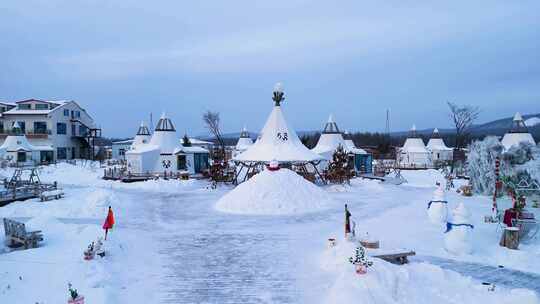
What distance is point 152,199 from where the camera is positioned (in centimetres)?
2120

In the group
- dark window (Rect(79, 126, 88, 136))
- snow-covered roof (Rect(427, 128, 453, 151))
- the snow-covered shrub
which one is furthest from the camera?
snow-covered roof (Rect(427, 128, 453, 151))

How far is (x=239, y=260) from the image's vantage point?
9969mm

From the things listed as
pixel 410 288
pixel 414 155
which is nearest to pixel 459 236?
pixel 410 288

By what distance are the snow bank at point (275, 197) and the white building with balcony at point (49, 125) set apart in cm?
3203

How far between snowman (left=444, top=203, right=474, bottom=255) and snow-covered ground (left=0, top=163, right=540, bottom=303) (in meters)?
0.21

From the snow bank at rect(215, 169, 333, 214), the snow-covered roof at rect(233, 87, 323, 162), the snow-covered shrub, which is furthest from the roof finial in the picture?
the snow-covered shrub

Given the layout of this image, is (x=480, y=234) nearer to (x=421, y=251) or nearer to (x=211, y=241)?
(x=421, y=251)

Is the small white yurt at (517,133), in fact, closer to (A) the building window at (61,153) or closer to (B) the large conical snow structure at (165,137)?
(B) the large conical snow structure at (165,137)

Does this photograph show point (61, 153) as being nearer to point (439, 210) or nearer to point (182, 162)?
point (182, 162)

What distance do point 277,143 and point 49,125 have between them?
30346 millimetres

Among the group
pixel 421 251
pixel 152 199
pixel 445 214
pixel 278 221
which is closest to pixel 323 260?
pixel 421 251

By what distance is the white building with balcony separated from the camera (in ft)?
140

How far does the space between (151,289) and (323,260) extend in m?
4.21

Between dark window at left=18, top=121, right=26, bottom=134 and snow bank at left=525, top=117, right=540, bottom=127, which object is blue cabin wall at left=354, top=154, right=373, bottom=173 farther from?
dark window at left=18, top=121, right=26, bottom=134
